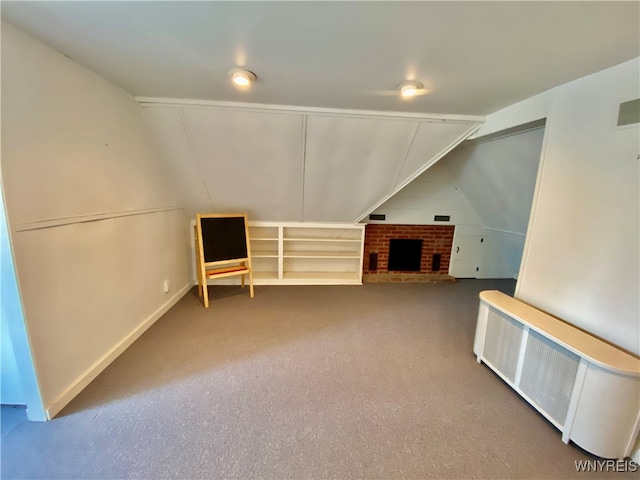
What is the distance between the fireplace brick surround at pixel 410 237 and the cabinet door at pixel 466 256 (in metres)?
0.09

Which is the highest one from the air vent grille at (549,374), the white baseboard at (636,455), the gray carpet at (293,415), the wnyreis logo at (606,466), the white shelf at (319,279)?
the air vent grille at (549,374)

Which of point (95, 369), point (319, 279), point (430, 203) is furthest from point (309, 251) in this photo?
point (95, 369)

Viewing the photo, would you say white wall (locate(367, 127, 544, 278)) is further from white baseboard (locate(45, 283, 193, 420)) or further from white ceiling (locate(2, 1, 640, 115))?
white baseboard (locate(45, 283, 193, 420))

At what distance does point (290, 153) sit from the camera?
282 centimetres

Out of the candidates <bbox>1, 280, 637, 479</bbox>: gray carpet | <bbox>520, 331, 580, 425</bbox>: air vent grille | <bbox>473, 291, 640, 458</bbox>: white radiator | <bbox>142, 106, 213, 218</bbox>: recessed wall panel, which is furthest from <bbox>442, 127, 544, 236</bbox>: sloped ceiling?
<bbox>142, 106, 213, 218</bbox>: recessed wall panel

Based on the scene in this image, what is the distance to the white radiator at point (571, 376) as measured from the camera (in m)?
1.35

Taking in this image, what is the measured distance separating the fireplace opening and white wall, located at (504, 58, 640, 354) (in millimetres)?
2265

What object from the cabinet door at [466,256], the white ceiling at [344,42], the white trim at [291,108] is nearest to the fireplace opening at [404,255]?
the cabinet door at [466,256]

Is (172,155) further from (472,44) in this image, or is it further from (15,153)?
(472,44)

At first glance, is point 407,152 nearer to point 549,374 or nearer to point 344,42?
point 344,42

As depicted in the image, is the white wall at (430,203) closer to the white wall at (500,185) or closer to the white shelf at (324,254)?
the white wall at (500,185)

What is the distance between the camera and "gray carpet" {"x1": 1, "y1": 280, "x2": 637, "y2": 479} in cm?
135

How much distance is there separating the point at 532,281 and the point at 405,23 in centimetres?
200

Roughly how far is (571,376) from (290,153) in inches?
107
